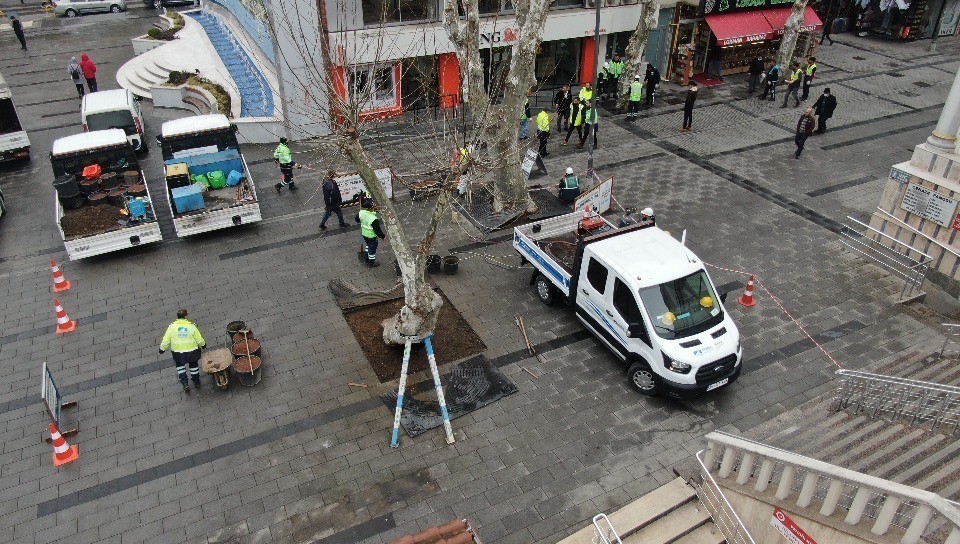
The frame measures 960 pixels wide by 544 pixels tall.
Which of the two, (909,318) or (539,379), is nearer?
(539,379)

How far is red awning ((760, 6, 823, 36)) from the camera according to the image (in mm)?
27641

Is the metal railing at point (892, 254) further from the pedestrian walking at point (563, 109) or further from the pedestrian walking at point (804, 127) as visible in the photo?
the pedestrian walking at point (563, 109)

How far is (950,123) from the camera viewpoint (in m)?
14.7

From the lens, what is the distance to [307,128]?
74.6 feet

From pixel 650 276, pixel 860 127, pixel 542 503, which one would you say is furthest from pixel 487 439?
pixel 860 127

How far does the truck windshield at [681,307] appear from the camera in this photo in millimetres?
11578

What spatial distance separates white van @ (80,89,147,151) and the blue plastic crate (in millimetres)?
5563

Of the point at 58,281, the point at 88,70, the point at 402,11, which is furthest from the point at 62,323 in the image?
the point at 88,70

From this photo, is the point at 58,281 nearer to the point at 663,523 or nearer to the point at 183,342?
the point at 183,342

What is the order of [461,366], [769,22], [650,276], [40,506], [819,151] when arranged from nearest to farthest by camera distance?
[40,506], [650,276], [461,366], [819,151], [769,22]

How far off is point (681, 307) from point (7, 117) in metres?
21.5

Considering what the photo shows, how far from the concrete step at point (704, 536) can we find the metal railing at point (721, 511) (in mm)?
120

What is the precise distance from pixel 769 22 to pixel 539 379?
899 inches

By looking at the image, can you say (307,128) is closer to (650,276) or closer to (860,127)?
(650,276)
